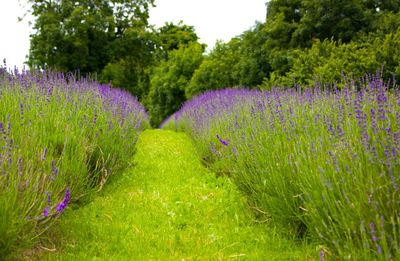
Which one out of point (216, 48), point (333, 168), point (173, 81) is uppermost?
point (216, 48)

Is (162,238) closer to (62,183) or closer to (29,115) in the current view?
(62,183)

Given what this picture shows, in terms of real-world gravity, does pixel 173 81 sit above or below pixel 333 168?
below

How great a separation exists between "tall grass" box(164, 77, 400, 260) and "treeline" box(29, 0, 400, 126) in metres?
1.73

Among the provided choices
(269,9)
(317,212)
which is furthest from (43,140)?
(269,9)

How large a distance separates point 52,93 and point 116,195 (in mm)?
1464

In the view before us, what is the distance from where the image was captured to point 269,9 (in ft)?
43.4

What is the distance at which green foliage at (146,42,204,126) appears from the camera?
20406 millimetres

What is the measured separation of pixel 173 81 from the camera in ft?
68.7

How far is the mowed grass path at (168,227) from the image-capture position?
9.59 ft

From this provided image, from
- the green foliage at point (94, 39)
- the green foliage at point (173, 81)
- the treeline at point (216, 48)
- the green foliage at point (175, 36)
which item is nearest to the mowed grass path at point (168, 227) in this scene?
the treeline at point (216, 48)

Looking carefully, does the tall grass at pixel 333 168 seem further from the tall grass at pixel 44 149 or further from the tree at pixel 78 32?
the tree at pixel 78 32

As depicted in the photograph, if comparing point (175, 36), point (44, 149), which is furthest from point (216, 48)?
point (175, 36)

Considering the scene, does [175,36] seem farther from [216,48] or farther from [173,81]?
[216,48]

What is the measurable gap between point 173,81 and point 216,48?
4.13 m
